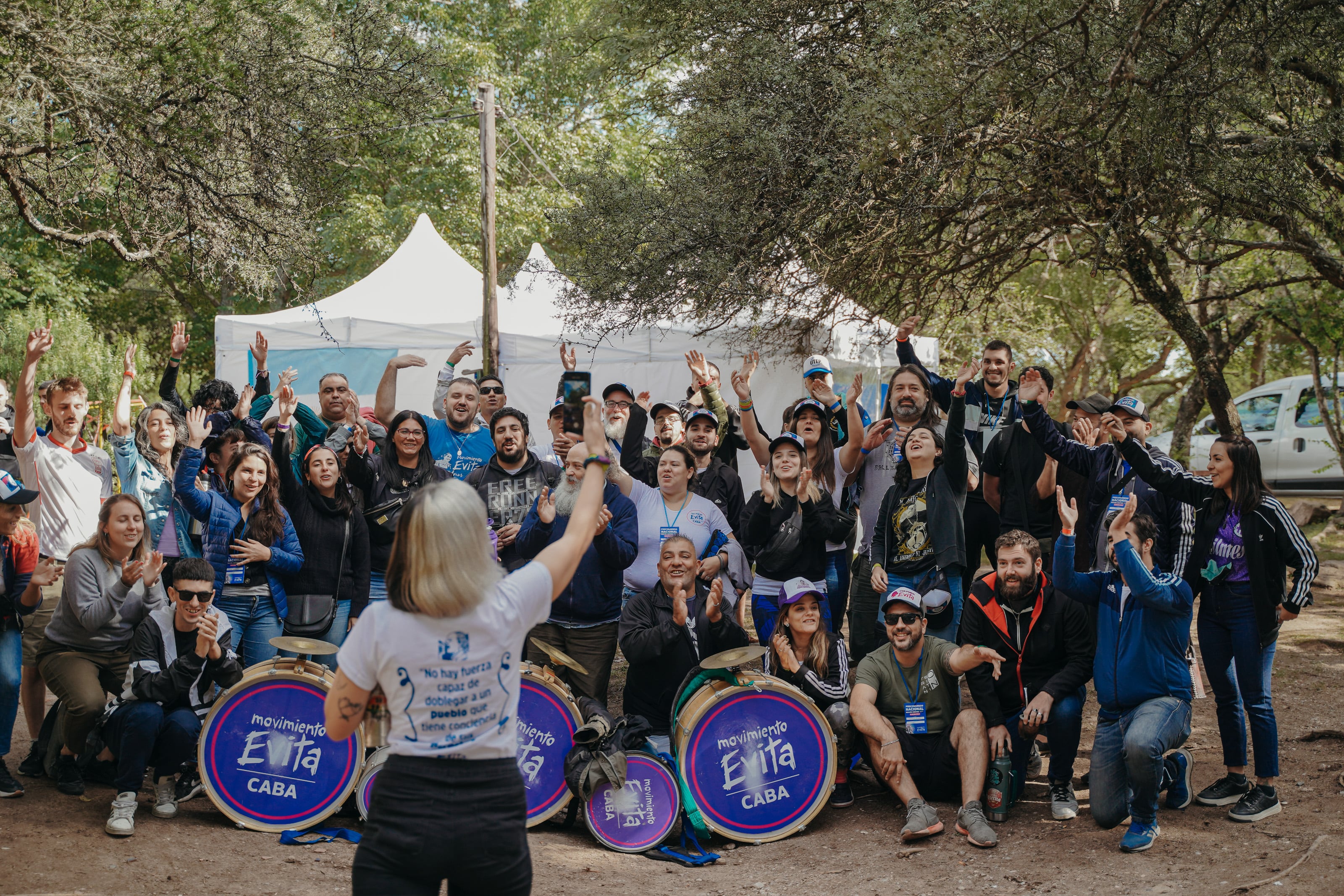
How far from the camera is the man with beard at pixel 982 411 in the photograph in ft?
22.9

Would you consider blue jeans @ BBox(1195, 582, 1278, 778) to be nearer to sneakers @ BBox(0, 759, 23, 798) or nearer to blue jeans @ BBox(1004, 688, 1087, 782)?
blue jeans @ BBox(1004, 688, 1087, 782)

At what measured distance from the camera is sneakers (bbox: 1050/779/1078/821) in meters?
5.56

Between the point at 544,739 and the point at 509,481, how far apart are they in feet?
5.45

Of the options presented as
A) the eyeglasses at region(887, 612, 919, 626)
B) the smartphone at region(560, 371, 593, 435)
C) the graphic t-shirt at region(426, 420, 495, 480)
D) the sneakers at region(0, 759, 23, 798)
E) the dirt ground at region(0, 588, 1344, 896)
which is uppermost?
the smartphone at region(560, 371, 593, 435)

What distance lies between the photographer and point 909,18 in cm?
625

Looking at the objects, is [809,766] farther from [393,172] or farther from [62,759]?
[393,172]

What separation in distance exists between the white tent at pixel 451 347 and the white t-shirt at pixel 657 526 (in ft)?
18.3

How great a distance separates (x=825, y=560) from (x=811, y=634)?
0.78 m

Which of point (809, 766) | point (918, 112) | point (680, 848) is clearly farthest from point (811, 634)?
point (918, 112)

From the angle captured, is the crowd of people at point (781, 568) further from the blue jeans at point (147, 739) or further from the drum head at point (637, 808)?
the drum head at point (637, 808)

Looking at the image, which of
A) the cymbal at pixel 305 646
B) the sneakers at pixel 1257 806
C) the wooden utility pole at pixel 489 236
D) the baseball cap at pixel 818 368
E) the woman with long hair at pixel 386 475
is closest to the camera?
the cymbal at pixel 305 646

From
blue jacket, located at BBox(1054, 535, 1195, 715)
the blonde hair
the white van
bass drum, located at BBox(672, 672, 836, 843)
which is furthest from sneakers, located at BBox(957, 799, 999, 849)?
the white van

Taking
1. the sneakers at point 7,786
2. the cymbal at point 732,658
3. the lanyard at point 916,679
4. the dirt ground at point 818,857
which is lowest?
the dirt ground at point 818,857

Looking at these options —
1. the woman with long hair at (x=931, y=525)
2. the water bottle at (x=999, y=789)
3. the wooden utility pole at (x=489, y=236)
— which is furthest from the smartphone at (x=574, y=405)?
the wooden utility pole at (x=489, y=236)
